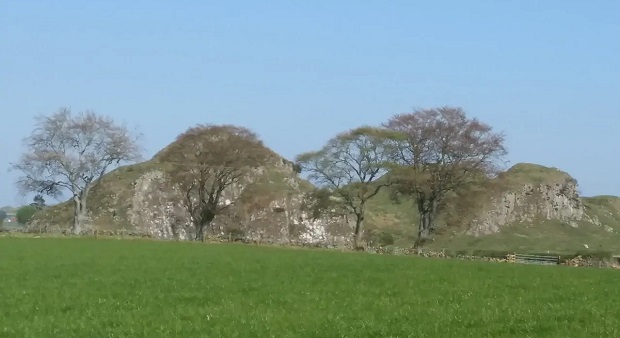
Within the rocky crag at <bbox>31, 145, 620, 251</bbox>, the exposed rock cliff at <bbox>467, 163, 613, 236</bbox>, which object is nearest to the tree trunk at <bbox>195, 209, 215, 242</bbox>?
the rocky crag at <bbox>31, 145, 620, 251</bbox>

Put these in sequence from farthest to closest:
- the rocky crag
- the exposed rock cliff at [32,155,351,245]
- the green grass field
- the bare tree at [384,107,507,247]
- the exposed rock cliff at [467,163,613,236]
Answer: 1. the exposed rock cliff at [467,163,613,236]
2. the exposed rock cliff at [32,155,351,245]
3. the rocky crag
4. the bare tree at [384,107,507,247]
5. the green grass field

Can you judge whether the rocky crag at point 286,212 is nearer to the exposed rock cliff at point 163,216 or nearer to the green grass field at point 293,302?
the exposed rock cliff at point 163,216

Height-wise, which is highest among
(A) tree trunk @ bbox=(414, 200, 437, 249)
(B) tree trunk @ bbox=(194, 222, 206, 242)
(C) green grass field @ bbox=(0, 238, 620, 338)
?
(A) tree trunk @ bbox=(414, 200, 437, 249)

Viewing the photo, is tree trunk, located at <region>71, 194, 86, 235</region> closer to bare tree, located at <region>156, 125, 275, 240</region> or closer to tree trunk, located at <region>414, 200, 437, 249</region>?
bare tree, located at <region>156, 125, 275, 240</region>

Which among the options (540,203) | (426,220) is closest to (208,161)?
(426,220)

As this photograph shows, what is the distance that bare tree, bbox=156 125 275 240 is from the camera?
73.4 metres

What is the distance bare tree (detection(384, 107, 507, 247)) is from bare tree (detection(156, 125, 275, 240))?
14.9m

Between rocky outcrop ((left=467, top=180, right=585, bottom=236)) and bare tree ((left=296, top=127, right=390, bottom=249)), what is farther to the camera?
rocky outcrop ((left=467, top=180, right=585, bottom=236))

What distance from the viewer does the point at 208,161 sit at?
73.2 meters

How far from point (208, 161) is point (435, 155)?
70.3 ft

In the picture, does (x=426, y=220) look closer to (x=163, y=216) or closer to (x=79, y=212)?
(x=79, y=212)

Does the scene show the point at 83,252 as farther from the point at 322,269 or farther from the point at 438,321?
the point at 438,321

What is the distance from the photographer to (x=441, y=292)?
22562mm

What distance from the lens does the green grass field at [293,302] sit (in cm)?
1469
